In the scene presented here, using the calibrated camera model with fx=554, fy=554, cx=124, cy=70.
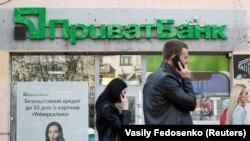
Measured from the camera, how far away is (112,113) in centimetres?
640

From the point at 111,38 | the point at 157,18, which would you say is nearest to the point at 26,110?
the point at 111,38

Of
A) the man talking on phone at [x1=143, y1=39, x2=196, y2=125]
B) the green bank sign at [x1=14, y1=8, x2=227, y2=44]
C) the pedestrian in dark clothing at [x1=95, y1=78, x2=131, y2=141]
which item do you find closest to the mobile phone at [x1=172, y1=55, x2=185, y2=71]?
Answer: the man talking on phone at [x1=143, y1=39, x2=196, y2=125]

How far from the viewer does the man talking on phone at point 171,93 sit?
4328 mm

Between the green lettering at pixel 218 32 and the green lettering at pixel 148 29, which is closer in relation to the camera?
the green lettering at pixel 148 29

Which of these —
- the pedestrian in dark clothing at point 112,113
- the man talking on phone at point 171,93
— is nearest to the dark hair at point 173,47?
the man talking on phone at point 171,93

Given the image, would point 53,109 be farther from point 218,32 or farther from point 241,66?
point 241,66

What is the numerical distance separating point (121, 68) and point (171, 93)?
8.89m

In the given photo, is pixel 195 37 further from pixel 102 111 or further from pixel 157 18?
pixel 102 111

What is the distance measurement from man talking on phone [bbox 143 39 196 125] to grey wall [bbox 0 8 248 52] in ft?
28.2

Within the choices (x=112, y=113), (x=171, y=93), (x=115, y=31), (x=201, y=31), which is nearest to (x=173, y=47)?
(x=171, y=93)

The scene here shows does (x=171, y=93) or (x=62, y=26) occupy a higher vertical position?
(x=62, y=26)

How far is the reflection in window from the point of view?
13.2 meters

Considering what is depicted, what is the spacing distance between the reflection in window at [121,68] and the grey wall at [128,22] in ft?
0.84

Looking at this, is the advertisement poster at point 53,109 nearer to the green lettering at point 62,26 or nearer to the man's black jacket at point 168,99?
the green lettering at point 62,26
